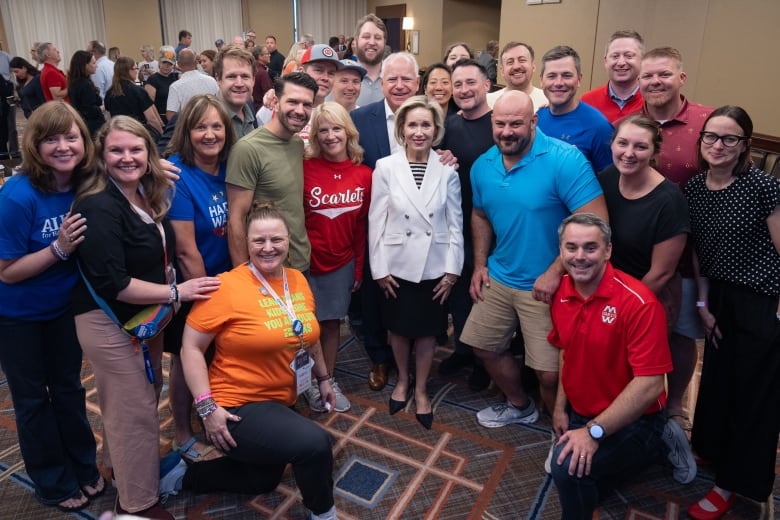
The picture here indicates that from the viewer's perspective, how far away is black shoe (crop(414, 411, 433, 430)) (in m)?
2.76

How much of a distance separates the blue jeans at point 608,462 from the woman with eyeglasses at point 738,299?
32cm

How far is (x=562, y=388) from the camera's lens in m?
2.27

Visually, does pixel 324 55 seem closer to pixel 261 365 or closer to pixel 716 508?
pixel 261 365

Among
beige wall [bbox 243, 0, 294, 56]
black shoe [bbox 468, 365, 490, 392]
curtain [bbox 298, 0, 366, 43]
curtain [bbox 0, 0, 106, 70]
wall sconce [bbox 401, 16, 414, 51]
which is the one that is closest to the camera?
black shoe [bbox 468, 365, 490, 392]

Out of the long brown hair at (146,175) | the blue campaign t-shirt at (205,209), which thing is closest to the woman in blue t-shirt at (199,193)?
the blue campaign t-shirt at (205,209)

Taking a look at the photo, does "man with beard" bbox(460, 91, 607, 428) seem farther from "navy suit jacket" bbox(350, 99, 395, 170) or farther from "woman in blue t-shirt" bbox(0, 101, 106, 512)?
A: "woman in blue t-shirt" bbox(0, 101, 106, 512)

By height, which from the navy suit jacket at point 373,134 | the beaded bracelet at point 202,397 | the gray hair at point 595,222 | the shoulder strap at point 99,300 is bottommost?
the beaded bracelet at point 202,397

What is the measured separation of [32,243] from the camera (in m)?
1.87

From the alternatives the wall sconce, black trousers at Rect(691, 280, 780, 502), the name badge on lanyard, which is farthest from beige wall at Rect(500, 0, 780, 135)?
the wall sconce

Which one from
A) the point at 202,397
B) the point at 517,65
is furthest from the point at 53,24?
the point at 202,397

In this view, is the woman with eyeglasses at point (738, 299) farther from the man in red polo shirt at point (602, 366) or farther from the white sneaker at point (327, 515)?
the white sneaker at point (327, 515)

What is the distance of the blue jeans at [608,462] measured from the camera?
6.42 feet

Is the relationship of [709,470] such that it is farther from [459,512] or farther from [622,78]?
[622,78]

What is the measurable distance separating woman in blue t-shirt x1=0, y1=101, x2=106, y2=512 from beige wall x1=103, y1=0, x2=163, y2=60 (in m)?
13.7
